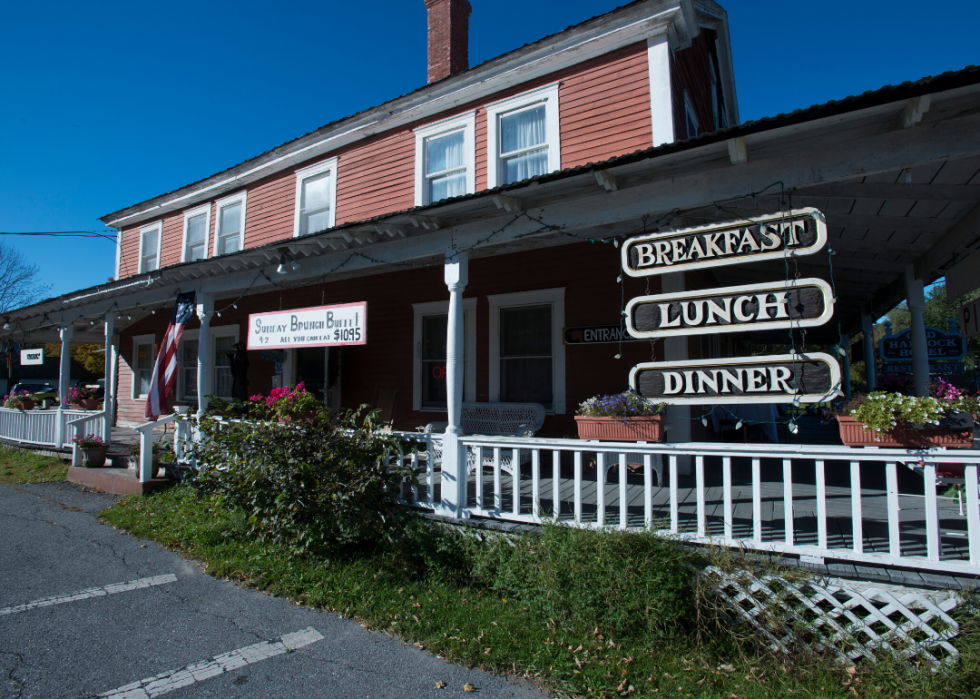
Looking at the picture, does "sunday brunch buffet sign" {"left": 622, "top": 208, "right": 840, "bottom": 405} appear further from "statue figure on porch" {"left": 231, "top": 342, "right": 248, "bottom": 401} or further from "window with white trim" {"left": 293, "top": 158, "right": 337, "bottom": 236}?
"statue figure on porch" {"left": 231, "top": 342, "right": 248, "bottom": 401}

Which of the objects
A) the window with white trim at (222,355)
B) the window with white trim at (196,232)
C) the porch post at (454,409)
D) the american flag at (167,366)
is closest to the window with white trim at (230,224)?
the window with white trim at (196,232)

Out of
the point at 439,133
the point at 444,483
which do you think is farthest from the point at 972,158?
the point at 439,133

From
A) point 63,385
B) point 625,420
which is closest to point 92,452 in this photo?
point 63,385

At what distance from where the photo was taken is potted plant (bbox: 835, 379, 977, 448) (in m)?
3.48

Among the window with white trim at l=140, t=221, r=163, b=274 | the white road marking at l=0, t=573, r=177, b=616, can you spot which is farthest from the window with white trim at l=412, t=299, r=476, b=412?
the window with white trim at l=140, t=221, r=163, b=274

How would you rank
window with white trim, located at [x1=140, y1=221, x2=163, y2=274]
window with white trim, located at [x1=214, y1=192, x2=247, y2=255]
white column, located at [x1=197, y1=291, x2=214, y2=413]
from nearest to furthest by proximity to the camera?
white column, located at [x1=197, y1=291, x2=214, y2=413] < window with white trim, located at [x1=214, y1=192, x2=247, y2=255] < window with white trim, located at [x1=140, y1=221, x2=163, y2=274]

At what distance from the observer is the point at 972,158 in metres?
3.87

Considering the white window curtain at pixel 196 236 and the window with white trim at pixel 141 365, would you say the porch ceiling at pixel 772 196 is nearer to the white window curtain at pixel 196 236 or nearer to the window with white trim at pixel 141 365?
the white window curtain at pixel 196 236

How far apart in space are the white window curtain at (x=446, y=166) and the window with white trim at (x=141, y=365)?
31.8ft

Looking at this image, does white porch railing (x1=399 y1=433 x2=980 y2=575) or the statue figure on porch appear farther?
the statue figure on porch

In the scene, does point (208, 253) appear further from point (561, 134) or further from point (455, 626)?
point (455, 626)

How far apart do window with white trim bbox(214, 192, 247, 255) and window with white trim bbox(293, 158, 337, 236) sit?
5.81ft

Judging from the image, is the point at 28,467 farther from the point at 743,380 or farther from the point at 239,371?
the point at 743,380

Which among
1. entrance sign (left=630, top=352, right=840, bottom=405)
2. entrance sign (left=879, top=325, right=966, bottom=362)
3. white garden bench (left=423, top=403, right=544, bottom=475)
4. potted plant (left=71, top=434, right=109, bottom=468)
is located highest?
entrance sign (left=879, top=325, right=966, bottom=362)
